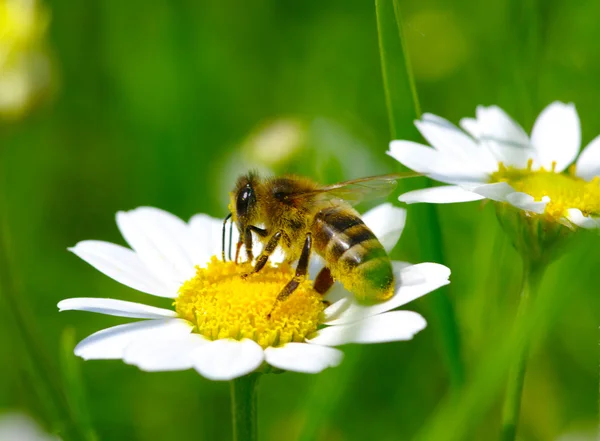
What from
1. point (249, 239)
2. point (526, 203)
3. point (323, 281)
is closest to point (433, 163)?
point (526, 203)

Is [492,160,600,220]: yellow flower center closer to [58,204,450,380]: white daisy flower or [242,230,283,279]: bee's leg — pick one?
[58,204,450,380]: white daisy flower

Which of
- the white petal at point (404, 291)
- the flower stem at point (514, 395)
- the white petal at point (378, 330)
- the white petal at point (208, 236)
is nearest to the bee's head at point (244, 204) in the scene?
the white petal at point (208, 236)

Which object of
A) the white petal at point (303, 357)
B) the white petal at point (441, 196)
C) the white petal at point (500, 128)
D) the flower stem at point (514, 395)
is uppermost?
the white petal at point (500, 128)

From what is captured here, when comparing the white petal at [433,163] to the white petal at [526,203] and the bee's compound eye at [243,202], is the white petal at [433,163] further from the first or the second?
the bee's compound eye at [243,202]

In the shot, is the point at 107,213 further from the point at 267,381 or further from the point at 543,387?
the point at 543,387

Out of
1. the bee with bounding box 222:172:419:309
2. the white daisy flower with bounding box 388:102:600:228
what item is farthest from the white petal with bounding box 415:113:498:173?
the bee with bounding box 222:172:419:309

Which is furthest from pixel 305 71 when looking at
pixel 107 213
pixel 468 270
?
pixel 468 270

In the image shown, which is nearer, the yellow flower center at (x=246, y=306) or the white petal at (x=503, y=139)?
the yellow flower center at (x=246, y=306)
